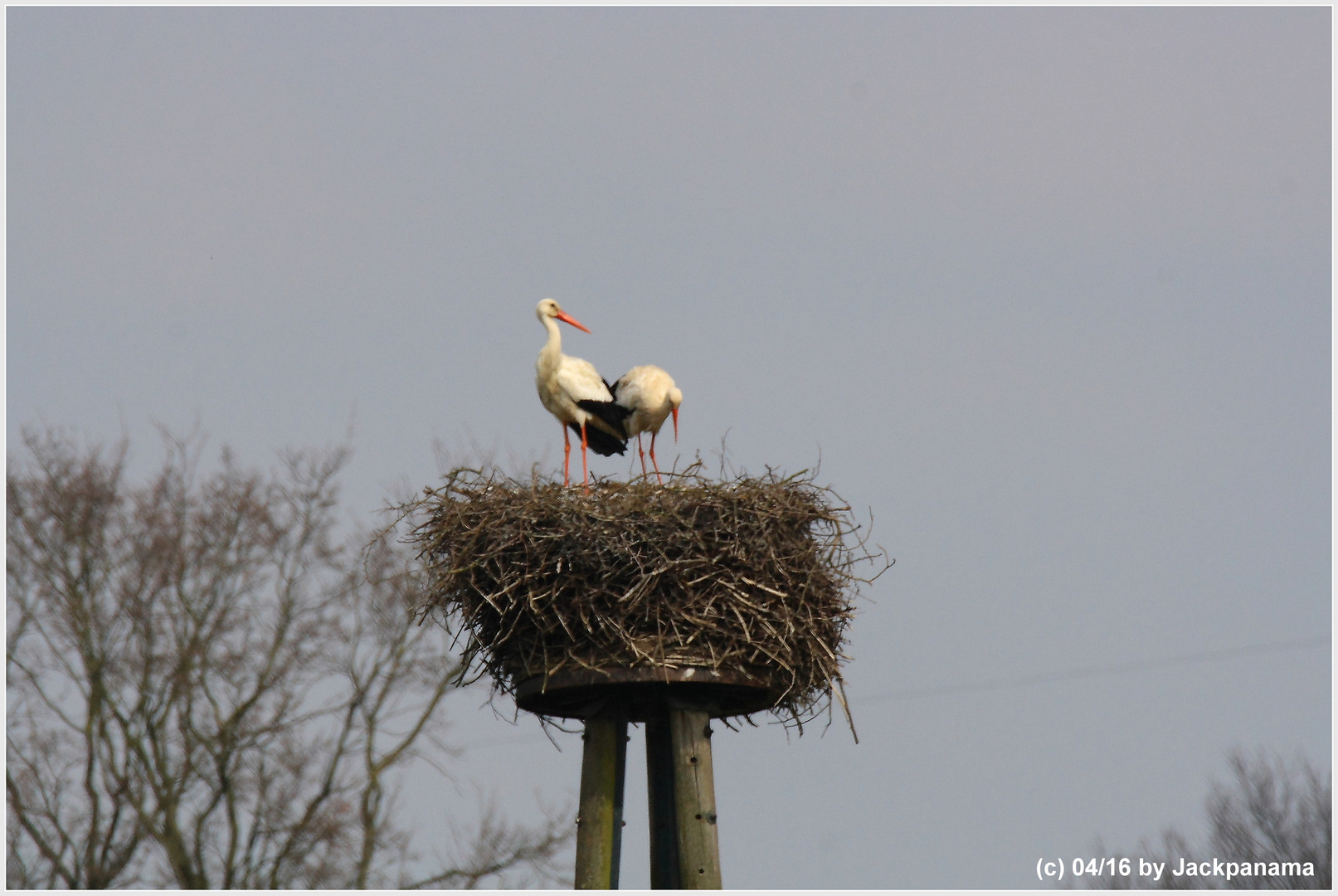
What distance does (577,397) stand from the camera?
1064 cm

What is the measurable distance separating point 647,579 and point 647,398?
2.72 m

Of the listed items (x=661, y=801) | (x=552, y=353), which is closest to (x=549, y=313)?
(x=552, y=353)

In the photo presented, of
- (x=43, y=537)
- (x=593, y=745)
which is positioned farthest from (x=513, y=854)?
(x=593, y=745)

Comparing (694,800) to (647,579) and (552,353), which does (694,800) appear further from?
(552,353)

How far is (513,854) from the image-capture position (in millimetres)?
13969

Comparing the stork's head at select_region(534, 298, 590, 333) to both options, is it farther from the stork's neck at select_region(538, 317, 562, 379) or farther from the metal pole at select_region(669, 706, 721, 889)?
the metal pole at select_region(669, 706, 721, 889)

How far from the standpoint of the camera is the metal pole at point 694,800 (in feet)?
26.0

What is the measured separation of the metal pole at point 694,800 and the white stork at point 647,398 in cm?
280

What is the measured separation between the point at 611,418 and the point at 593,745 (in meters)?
2.96

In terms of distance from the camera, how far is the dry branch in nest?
8039mm

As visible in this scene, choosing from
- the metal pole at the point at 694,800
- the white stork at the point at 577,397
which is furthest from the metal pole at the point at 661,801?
the white stork at the point at 577,397

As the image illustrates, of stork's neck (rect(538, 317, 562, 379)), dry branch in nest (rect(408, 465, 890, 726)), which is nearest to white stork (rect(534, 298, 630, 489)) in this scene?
stork's neck (rect(538, 317, 562, 379))

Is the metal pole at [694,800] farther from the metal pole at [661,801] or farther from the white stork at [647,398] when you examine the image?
the white stork at [647,398]

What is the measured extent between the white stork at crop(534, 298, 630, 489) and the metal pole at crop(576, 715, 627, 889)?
2590 mm
